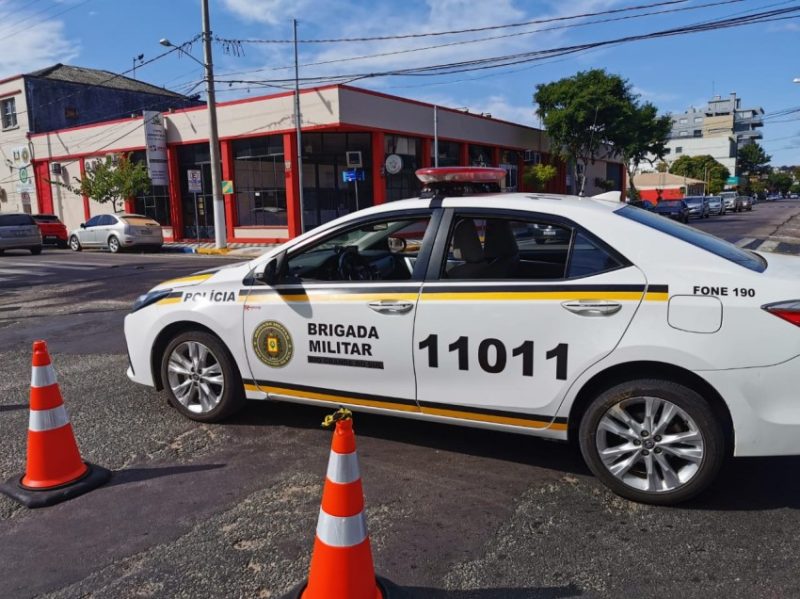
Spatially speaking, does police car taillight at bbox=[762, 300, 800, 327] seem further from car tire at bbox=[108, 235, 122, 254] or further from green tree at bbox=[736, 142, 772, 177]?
green tree at bbox=[736, 142, 772, 177]

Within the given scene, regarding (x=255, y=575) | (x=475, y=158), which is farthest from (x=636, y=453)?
(x=475, y=158)

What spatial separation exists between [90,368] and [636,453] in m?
5.20

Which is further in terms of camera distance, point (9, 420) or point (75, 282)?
point (75, 282)

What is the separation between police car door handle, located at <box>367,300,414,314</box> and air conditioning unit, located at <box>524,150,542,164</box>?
36.0 m

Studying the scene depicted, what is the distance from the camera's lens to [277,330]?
4117 mm

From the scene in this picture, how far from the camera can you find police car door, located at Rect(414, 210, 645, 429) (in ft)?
10.7

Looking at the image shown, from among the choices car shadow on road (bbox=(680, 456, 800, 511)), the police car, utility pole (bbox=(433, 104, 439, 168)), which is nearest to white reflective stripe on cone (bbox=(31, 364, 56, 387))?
the police car

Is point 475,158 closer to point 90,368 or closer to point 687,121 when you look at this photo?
point 90,368

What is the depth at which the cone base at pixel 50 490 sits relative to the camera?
3.42 metres

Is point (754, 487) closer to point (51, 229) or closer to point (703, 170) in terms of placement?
point (51, 229)

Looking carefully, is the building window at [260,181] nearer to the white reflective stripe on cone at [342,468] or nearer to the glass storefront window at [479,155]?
the glass storefront window at [479,155]

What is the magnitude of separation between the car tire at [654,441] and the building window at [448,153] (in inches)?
1029

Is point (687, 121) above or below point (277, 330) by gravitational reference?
above

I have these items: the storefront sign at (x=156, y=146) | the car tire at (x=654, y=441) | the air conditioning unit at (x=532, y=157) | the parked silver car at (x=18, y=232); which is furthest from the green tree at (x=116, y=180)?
the car tire at (x=654, y=441)
